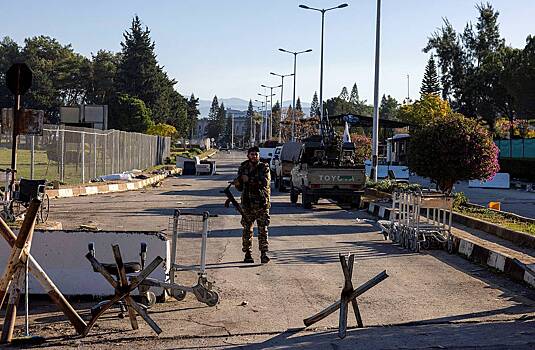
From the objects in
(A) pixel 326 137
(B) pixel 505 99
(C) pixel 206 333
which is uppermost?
(B) pixel 505 99

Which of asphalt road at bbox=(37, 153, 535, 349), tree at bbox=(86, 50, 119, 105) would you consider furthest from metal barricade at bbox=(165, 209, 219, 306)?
tree at bbox=(86, 50, 119, 105)

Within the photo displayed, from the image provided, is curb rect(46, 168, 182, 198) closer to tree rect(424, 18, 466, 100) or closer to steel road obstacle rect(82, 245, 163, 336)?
steel road obstacle rect(82, 245, 163, 336)

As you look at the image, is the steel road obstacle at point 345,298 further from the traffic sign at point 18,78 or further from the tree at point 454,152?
the tree at point 454,152

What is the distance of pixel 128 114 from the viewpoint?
241ft

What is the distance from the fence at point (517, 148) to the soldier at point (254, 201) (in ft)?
119

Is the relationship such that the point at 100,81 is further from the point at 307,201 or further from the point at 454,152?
the point at 454,152

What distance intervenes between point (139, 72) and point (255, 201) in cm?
7513

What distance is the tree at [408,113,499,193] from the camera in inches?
746

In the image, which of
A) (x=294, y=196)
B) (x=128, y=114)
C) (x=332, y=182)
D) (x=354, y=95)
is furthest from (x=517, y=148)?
(x=354, y=95)

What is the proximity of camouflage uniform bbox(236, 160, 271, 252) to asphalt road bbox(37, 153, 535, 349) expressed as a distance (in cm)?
44

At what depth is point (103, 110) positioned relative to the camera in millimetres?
46781

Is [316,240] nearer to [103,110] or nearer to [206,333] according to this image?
[206,333]

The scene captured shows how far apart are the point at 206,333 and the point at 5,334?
6.32 ft

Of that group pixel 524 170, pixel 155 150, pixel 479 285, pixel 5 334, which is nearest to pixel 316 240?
pixel 479 285
